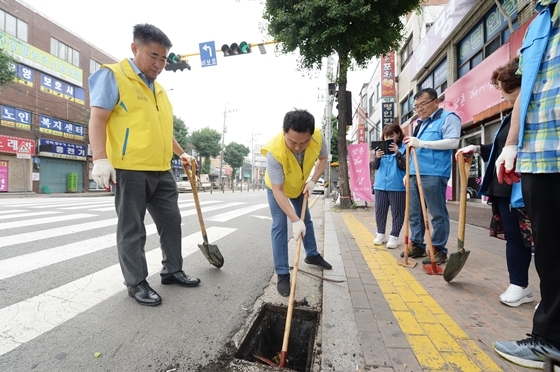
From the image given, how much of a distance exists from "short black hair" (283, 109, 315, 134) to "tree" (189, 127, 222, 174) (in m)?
39.4

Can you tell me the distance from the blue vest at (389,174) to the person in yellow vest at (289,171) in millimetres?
1418

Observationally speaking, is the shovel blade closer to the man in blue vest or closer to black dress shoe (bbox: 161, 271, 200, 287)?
the man in blue vest

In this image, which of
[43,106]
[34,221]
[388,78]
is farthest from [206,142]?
[34,221]

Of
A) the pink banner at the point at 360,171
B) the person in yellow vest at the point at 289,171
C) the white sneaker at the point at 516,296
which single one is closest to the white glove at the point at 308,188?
the person in yellow vest at the point at 289,171

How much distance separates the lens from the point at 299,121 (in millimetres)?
2158

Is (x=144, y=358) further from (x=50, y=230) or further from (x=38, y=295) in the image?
(x=50, y=230)

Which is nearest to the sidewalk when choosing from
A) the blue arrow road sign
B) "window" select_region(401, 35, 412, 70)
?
the blue arrow road sign

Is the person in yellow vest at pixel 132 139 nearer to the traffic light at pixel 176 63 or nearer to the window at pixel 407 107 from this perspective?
the traffic light at pixel 176 63

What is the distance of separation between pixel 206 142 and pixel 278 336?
131 ft

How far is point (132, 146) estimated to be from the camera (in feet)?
6.86

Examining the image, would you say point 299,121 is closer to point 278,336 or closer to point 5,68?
point 278,336

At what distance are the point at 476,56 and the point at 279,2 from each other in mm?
6031

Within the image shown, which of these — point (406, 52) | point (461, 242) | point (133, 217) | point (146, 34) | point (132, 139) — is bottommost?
point (461, 242)

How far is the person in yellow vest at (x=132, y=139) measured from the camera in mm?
2006
